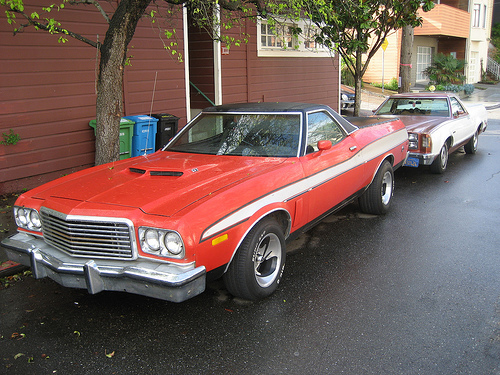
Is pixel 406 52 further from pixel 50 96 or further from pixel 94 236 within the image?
pixel 94 236

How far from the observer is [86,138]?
8.23 m

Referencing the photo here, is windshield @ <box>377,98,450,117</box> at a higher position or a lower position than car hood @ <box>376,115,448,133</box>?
higher

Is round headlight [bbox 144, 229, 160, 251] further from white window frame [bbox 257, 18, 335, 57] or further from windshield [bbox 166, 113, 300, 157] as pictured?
white window frame [bbox 257, 18, 335, 57]

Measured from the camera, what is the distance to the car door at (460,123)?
9047mm

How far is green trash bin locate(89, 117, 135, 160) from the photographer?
26.7 ft

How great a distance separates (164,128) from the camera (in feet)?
28.7

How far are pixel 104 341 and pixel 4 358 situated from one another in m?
0.66

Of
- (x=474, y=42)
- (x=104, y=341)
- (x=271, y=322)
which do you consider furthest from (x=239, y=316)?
(x=474, y=42)

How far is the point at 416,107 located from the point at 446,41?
27698 mm

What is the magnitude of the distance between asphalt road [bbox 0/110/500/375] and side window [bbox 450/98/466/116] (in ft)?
14.8

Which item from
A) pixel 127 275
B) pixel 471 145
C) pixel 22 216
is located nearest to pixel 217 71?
pixel 471 145

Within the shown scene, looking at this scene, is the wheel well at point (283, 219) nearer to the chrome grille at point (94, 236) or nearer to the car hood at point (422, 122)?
the chrome grille at point (94, 236)

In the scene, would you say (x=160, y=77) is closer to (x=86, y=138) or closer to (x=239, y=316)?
(x=86, y=138)

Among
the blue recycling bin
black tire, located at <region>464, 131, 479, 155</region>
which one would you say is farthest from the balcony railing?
the blue recycling bin
